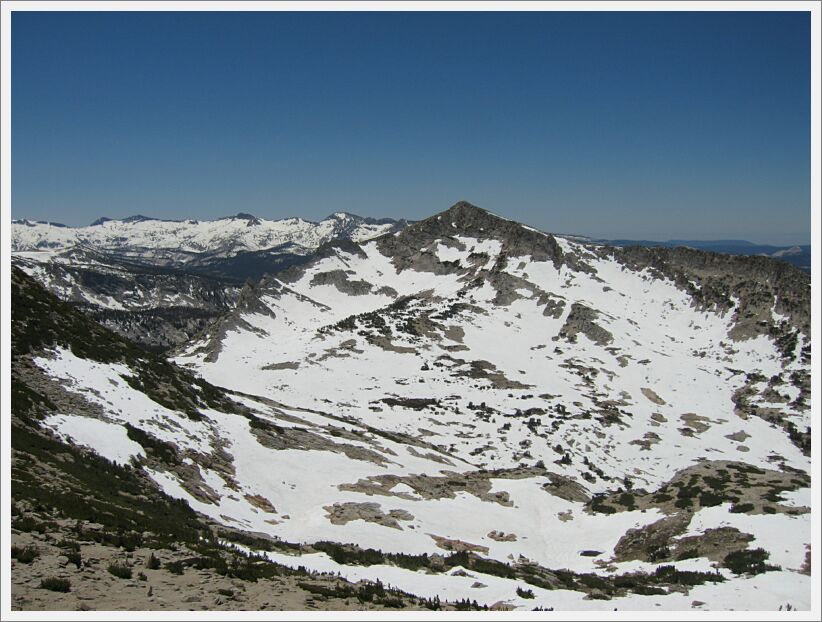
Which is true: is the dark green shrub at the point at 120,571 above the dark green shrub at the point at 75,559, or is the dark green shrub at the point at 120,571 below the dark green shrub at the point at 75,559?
below

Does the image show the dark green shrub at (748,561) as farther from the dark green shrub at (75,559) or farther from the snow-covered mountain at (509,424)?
the dark green shrub at (75,559)

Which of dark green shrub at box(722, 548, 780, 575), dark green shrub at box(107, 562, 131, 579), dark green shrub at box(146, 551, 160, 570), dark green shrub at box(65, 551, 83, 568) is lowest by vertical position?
dark green shrub at box(722, 548, 780, 575)

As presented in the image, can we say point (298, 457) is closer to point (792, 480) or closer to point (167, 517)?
point (167, 517)

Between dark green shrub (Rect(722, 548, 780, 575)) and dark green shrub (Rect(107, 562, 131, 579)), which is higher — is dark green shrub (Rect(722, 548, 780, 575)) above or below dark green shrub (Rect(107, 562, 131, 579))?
below

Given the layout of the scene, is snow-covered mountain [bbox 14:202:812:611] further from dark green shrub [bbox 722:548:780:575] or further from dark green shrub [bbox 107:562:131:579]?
dark green shrub [bbox 107:562:131:579]

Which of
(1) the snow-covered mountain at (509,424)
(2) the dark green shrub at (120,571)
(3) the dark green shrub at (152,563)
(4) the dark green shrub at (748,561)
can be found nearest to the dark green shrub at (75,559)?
(2) the dark green shrub at (120,571)

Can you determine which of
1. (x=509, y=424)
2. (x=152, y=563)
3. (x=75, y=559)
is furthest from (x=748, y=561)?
(x=509, y=424)

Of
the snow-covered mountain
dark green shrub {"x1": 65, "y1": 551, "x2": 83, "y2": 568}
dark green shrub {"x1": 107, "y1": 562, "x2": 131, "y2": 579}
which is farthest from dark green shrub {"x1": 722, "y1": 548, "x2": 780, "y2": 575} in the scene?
dark green shrub {"x1": 65, "y1": 551, "x2": 83, "y2": 568}

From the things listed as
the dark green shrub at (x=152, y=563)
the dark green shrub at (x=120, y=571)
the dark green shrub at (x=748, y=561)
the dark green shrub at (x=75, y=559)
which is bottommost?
the dark green shrub at (x=748, y=561)
